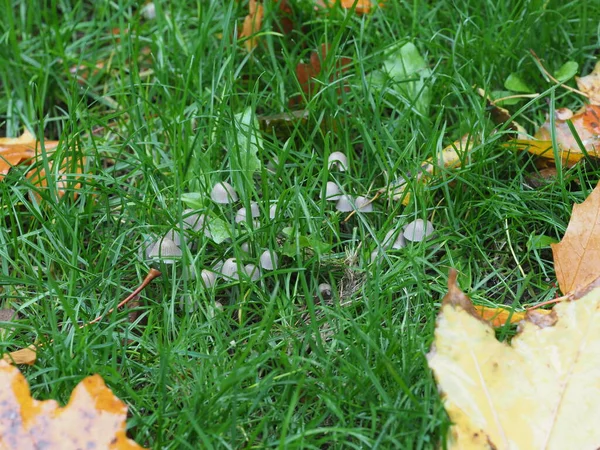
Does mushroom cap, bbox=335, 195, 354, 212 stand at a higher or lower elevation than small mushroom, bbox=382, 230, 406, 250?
higher

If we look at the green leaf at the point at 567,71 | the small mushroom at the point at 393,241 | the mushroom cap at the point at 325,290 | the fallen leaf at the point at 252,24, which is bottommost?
the mushroom cap at the point at 325,290

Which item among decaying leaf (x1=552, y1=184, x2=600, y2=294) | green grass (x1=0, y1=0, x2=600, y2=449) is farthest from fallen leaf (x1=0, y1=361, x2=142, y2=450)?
decaying leaf (x1=552, y1=184, x2=600, y2=294)

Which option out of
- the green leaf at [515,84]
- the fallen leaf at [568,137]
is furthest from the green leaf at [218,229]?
the green leaf at [515,84]

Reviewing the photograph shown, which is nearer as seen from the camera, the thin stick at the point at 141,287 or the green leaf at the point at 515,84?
the thin stick at the point at 141,287

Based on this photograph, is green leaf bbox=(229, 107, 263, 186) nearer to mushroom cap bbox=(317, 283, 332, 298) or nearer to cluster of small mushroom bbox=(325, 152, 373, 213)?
cluster of small mushroom bbox=(325, 152, 373, 213)

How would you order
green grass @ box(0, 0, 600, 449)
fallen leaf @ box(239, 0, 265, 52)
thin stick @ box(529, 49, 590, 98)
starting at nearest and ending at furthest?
green grass @ box(0, 0, 600, 449) → thin stick @ box(529, 49, 590, 98) → fallen leaf @ box(239, 0, 265, 52)

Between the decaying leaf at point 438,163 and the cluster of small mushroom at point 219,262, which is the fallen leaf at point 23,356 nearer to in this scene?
the cluster of small mushroom at point 219,262

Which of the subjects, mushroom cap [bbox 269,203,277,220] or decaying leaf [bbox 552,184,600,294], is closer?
decaying leaf [bbox 552,184,600,294]
